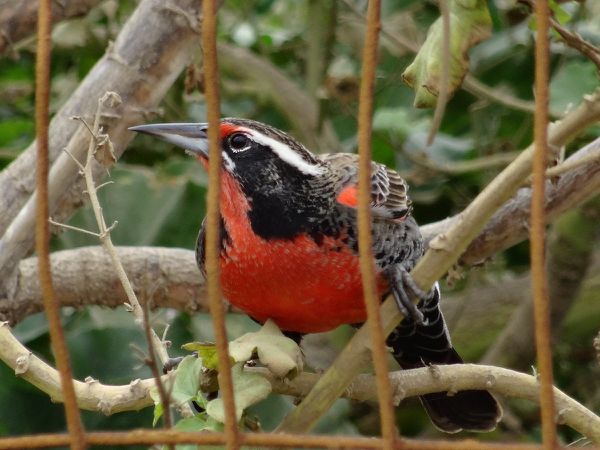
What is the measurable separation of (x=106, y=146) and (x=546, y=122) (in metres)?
0.78

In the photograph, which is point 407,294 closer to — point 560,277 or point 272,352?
point 272,352

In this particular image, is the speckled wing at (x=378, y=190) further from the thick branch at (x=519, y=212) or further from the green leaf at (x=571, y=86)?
the green leaf at (x=571, y=86)

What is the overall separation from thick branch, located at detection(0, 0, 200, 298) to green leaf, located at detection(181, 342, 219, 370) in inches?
41.1

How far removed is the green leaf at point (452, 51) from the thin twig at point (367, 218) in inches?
10.6

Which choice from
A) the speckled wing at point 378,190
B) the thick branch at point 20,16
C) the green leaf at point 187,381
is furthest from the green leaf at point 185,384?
the thick branch at point 20,16

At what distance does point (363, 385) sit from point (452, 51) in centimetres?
53

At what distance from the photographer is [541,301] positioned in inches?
41.3

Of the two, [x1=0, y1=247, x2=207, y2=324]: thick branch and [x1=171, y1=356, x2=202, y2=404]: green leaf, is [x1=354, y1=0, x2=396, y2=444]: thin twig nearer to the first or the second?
[x1=171, y1=356, x2=202, y2=404]: green leaf

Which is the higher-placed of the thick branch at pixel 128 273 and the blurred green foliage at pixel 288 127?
the blurred green foliage at pixel 288 127

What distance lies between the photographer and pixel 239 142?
2.04m

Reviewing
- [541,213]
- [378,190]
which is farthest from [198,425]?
[378,190]

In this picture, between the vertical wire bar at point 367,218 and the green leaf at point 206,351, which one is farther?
the green leaf at point 206,351

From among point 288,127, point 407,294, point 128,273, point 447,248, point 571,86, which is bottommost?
point 447,248

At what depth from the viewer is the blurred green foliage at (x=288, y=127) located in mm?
2736
